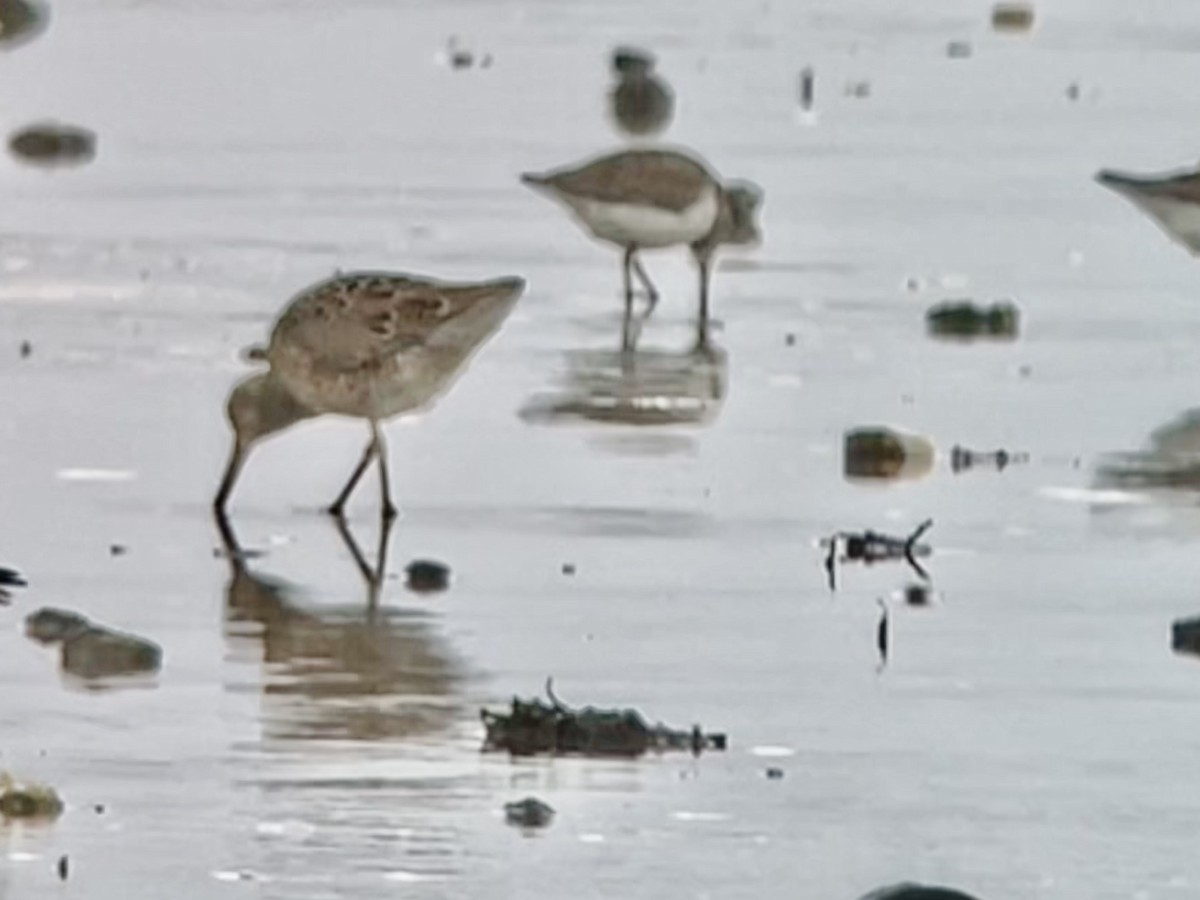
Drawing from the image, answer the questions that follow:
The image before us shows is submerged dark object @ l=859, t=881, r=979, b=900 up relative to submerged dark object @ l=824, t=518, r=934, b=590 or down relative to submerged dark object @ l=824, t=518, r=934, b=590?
down

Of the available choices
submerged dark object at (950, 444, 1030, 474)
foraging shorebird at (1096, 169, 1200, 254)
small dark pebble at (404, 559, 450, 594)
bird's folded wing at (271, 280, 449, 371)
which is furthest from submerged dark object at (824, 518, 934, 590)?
foraging shorebird at (1096, 169, 1200, 254)

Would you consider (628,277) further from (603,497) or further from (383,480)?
(383,480)

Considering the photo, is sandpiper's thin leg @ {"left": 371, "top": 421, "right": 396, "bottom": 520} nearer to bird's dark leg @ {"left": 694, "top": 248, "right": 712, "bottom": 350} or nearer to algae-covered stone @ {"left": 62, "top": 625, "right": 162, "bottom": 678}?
algae-covered stone @ {"left": 62, "top": 625, "right": 162, "bottom": 678}

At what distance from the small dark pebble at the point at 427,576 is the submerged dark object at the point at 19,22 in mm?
8675

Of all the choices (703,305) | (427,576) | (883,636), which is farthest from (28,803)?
(703,305)

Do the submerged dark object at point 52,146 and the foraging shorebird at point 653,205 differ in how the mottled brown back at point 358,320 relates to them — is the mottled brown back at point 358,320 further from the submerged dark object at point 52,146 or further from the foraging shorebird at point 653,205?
the submerged dark object at point 52,146

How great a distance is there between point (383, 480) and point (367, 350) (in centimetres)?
61

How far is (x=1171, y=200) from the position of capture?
1451 centimetres

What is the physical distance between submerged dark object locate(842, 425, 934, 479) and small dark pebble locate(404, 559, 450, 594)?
140 centimetres

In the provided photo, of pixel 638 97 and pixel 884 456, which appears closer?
pixel 884 456

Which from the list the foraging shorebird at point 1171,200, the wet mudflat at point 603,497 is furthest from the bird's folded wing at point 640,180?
the foraging shorebird at point 1171,200

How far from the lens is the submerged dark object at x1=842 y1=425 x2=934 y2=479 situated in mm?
11570

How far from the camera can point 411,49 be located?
62.3 ft

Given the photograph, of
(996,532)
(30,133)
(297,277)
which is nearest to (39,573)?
(996,532)
